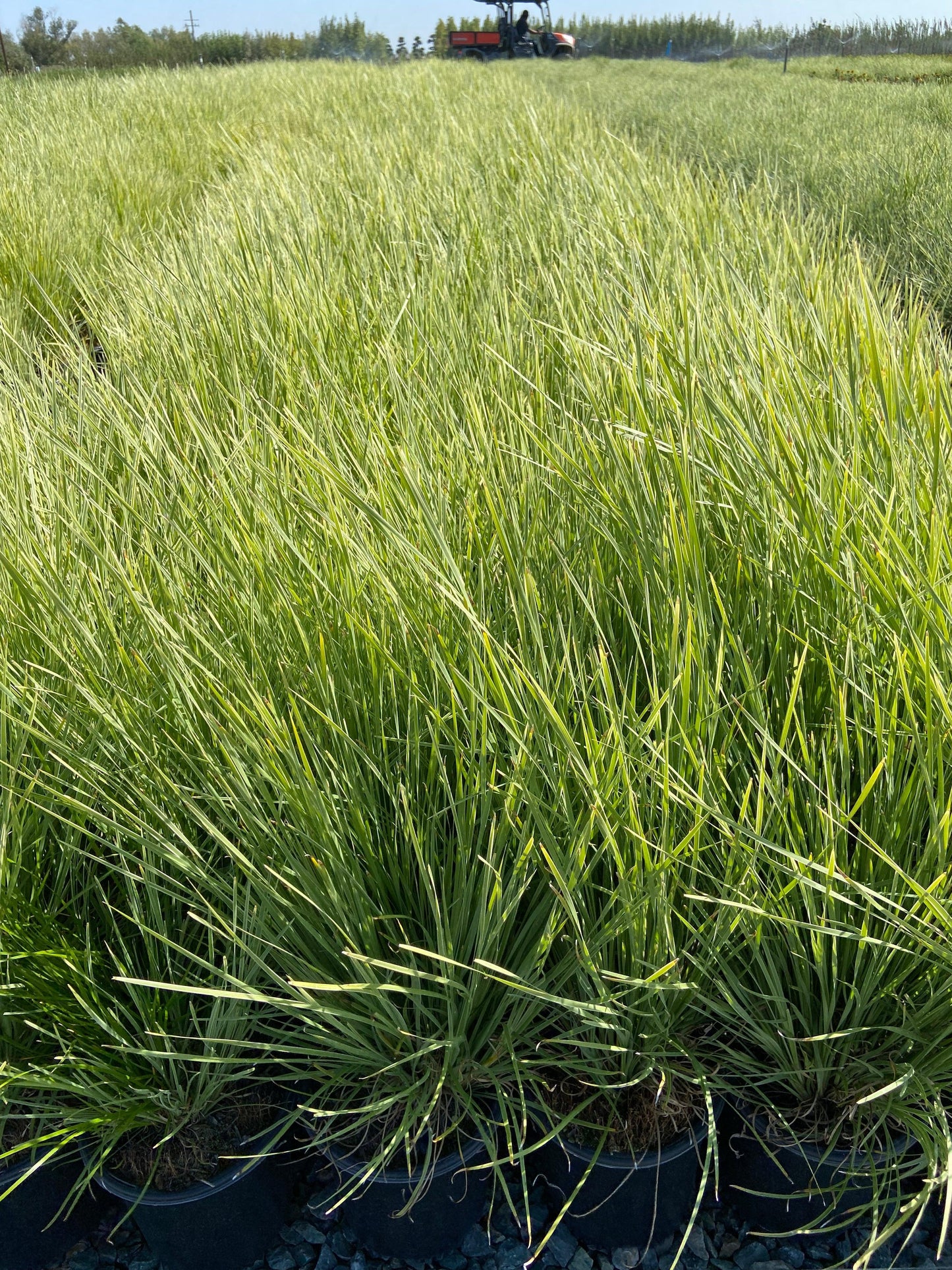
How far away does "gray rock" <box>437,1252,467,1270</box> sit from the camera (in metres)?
0.97

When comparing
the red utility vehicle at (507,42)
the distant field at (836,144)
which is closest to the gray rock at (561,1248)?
the distant field at (836,144)

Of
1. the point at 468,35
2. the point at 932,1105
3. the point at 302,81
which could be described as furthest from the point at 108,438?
the point at 468,35

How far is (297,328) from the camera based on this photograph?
6.13 feet

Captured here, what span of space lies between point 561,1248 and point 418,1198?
193 mm

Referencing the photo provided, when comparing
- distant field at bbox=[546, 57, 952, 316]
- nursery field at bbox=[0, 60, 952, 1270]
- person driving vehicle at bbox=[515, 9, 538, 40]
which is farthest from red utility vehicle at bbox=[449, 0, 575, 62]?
nursery field at bbox=[0, 60, 952, 1270]

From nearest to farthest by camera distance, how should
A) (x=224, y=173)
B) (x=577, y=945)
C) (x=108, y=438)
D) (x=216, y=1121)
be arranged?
(x=577, y=945) → (x=216, y=1121) → (x=108, y=438) → (x=224, y=173)

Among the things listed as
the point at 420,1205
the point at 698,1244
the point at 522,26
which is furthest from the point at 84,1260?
the point at 522,26

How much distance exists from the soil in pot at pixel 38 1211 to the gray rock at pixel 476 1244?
15.8 inches

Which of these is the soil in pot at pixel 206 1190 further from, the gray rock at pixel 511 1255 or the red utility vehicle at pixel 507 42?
the red utility vehicle at pixel 507 42

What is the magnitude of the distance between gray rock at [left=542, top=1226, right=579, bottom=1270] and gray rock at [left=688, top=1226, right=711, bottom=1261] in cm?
12

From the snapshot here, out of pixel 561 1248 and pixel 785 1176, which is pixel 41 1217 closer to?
pixel 561 1248

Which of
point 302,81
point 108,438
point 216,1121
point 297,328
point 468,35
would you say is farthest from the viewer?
point 468,35

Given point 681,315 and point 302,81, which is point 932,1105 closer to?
point 681,315

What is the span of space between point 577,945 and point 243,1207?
0.49 meters
